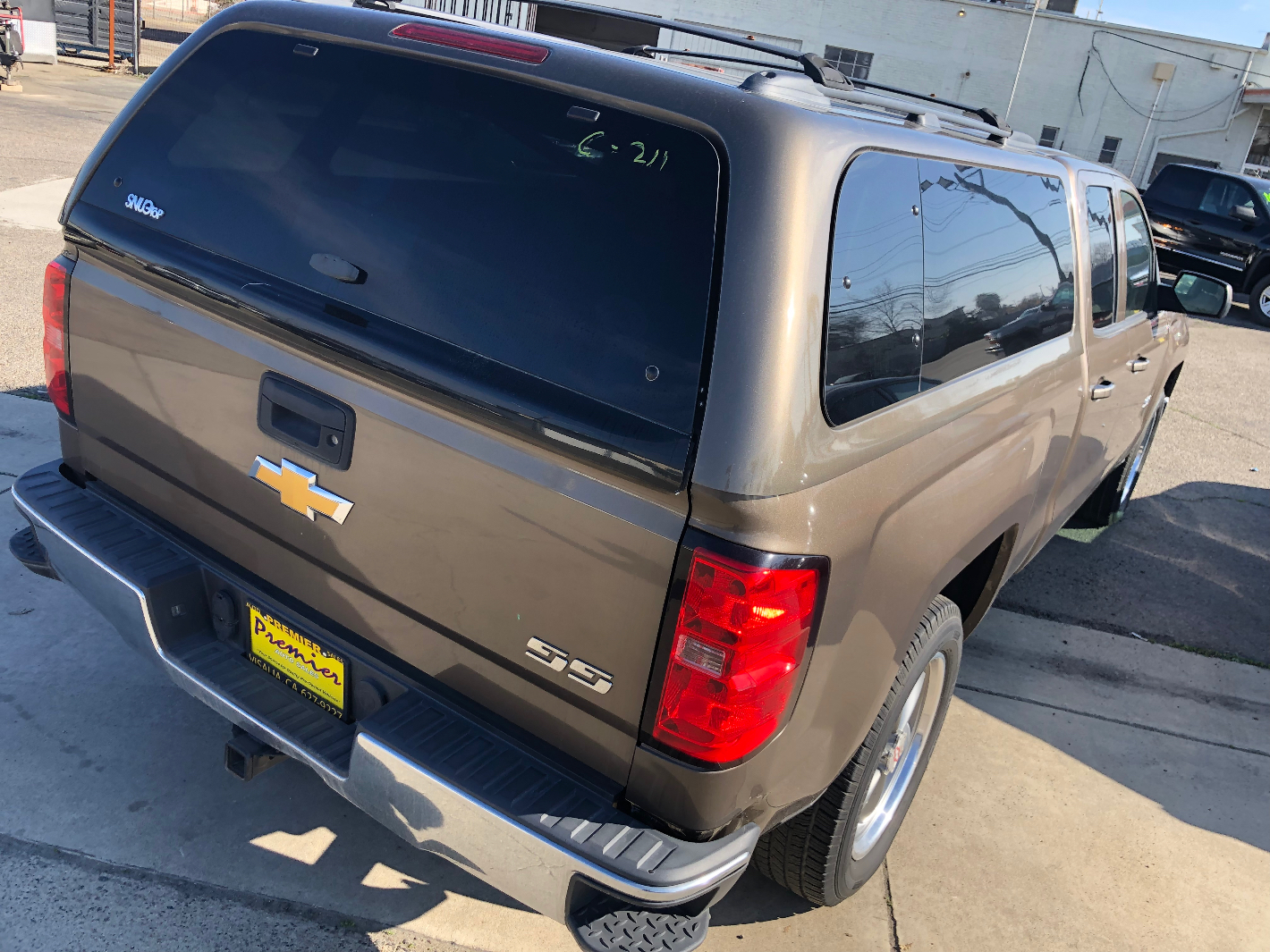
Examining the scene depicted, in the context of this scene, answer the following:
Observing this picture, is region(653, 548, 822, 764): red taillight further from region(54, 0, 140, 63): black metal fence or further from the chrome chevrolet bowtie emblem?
region(54, 0, 140, 63): black metal fence

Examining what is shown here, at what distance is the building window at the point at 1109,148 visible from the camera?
1193 inches

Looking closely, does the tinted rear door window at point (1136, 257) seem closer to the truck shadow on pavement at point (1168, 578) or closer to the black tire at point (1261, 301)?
the truck shadow on pavement at point (1168, 578)

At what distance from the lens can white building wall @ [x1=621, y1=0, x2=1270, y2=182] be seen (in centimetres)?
2920

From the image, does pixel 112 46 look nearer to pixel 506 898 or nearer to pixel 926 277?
pixel 506 898

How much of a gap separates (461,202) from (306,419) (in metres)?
0.57

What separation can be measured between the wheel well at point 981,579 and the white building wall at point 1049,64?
1166 inches

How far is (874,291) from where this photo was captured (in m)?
2.01

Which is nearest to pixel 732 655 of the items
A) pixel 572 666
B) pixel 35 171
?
pixel 572 666

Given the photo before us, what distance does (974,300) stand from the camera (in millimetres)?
2514

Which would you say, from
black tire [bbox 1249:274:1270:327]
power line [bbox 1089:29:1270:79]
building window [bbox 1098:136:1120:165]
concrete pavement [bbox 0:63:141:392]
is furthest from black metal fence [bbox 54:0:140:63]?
building window [bbox 1098:136:1120:165]

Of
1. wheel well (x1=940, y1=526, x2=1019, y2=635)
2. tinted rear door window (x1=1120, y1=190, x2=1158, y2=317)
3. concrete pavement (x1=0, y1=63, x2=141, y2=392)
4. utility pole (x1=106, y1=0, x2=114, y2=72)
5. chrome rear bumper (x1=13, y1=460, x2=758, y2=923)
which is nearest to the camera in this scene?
chrome rear bumper (x1=13, y1=460, x2=758, y2=923)

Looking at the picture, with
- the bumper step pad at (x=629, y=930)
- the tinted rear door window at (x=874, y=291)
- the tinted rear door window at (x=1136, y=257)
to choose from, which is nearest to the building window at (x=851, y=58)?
the tinted rear door window at (x=1136, y=257)

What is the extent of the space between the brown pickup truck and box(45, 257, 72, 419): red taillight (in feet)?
0.03

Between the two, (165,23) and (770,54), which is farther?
(165,23)
